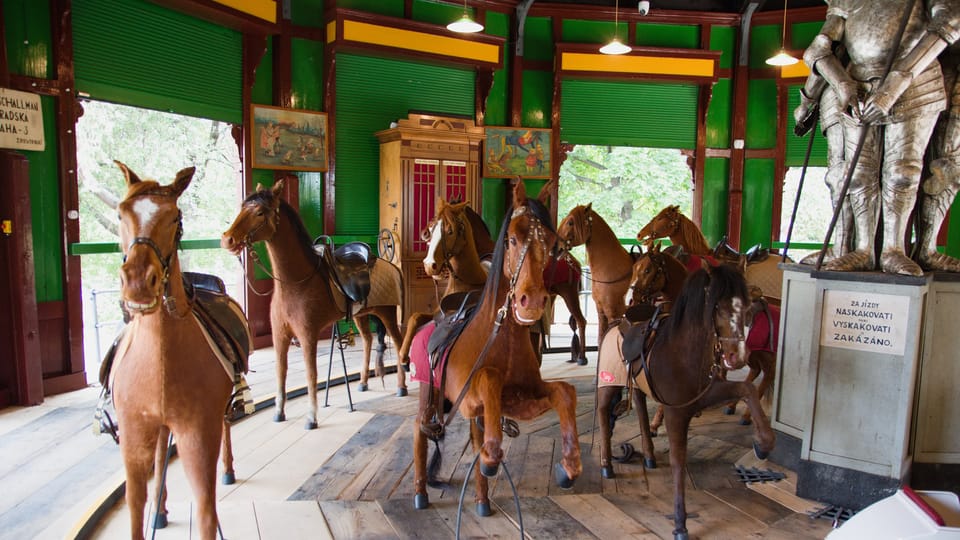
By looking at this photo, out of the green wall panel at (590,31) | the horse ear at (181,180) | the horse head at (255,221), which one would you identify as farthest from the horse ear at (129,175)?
the green wall panel at (590,31)

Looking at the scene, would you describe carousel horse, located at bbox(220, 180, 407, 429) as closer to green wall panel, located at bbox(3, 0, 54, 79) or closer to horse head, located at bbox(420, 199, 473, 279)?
horse head, located at bbox(420, 199, 473, 279)

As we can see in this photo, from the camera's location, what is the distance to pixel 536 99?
941 centimetres

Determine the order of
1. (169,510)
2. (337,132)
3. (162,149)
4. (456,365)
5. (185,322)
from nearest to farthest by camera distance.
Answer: (185,322) < (456,365) < (169,510) < (162,149) < (337,132)

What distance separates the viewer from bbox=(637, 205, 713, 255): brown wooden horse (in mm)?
6137

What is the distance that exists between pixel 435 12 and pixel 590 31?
8.34 ft

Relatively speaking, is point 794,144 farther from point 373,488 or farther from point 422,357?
point 373,488

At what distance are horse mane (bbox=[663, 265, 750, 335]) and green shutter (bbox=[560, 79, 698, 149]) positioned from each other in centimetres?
666

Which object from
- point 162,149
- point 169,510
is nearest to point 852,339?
point 169,510

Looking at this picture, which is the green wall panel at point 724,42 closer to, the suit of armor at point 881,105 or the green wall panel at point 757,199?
the green wall panel at point 757,199

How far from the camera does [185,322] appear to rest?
2.38 metres

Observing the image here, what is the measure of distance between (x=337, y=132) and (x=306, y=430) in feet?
15.1

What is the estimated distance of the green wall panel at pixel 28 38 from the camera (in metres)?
4.96

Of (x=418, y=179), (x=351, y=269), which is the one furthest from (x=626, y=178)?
(x=351, y=269)

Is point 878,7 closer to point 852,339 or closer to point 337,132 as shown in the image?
point 852,339
